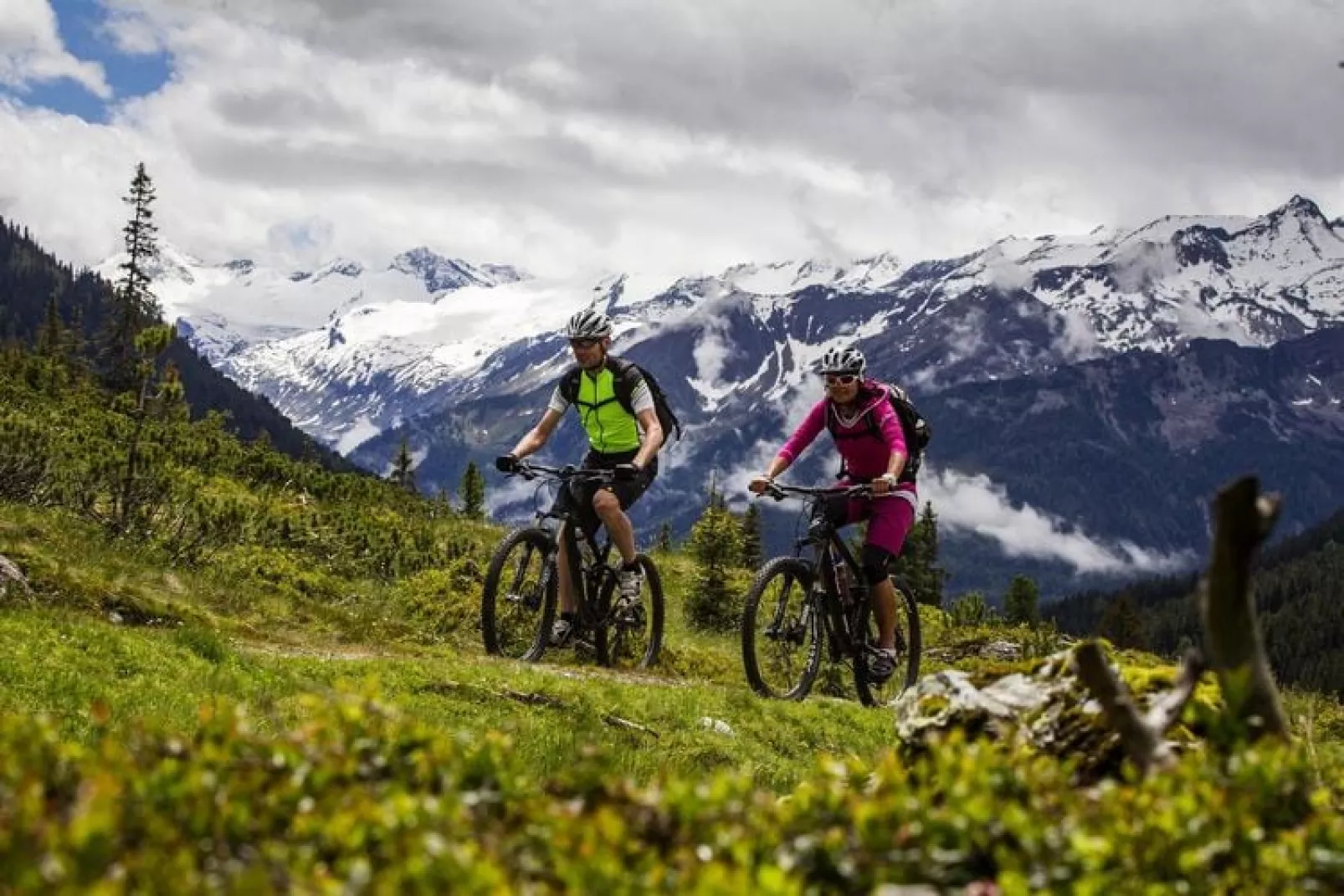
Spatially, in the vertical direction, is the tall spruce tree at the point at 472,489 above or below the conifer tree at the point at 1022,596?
above

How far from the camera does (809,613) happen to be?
45.2 ft

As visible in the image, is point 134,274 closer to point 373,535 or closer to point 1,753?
point 373,535

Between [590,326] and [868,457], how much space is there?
3.51 m

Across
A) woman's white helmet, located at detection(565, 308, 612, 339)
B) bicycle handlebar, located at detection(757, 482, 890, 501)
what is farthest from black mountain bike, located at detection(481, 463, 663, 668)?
bicycle handlebar, located at detection(757, 482, 890, 501)

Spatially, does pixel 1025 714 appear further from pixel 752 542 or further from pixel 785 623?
pixel 752 542

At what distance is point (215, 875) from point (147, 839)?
252 mm

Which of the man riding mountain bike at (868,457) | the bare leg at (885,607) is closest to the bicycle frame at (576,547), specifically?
the man riding mountain bike at (868,457)

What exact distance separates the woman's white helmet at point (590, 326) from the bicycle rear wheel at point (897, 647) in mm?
4363

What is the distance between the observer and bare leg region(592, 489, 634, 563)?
14.2 metres

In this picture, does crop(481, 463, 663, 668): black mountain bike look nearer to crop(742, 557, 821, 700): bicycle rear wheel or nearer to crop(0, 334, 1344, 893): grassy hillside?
crop(742, 557, 821, 700): bicycle rear wheel

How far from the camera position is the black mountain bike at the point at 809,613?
13.5 meters

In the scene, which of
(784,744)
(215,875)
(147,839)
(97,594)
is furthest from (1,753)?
(97,594)

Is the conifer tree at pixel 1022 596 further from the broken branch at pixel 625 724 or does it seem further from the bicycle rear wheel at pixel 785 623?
the broken branch at pixel 625 724

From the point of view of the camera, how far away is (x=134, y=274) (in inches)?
2923
